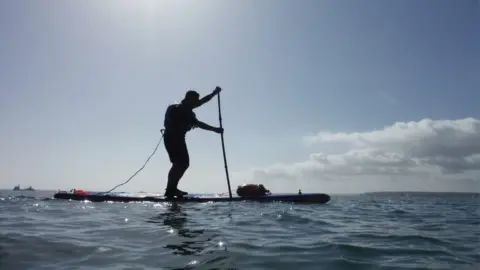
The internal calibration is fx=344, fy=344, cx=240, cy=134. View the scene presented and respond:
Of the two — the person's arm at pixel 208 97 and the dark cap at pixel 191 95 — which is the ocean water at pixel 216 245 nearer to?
the dark cap at pixel 191 95

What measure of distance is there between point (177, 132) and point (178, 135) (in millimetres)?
127

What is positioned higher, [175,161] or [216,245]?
[175,161]

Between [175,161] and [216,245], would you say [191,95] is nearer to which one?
[175,161]

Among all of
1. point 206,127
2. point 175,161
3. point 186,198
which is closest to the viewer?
point 186,198

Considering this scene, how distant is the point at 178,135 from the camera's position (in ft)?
44.7

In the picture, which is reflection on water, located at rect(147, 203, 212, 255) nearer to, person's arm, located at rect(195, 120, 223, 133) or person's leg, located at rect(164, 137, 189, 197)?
person's leg, located at rect(164, 137, 189, 197)

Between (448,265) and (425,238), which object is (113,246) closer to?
(448,265)

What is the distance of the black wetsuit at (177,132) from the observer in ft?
44.5

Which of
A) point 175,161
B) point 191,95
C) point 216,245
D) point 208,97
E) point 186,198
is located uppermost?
point 208,97

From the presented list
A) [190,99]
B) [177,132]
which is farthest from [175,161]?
[190,99]

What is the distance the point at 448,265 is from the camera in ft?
14.8

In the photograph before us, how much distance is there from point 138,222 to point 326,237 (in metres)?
3.84

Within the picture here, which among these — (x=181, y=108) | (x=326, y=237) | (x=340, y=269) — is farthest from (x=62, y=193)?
(x=340, y=269)

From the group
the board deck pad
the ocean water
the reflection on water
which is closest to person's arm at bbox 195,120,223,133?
the board deck pad
